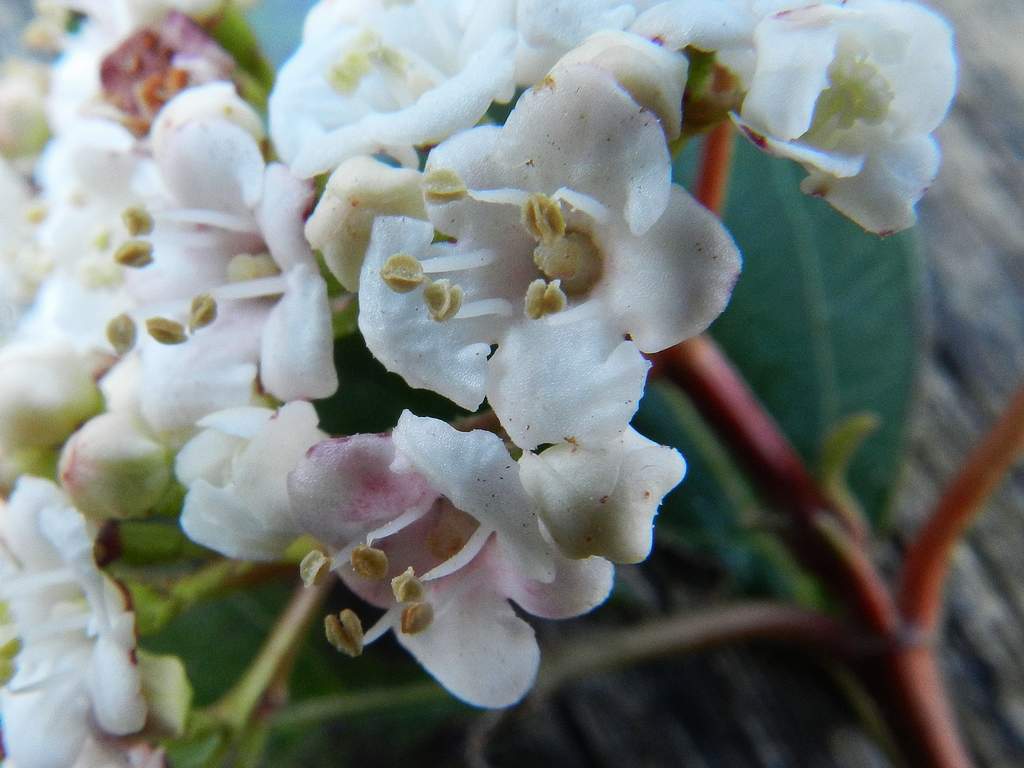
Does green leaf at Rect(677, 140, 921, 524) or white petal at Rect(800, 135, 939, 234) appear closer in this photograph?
white petal at Rect(800, 135, 939, 234)

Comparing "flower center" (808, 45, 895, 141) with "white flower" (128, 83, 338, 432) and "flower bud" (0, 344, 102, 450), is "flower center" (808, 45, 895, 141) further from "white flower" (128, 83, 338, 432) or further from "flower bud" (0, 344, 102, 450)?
"flower bud" (0, 344, 102, 450)

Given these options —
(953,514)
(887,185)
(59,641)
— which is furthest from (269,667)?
(953,514)

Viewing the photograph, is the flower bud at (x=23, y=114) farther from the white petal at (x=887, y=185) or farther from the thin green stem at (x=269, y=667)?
the white petal at (x=887, y=185)

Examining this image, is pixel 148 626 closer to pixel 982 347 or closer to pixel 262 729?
pixel 262 729

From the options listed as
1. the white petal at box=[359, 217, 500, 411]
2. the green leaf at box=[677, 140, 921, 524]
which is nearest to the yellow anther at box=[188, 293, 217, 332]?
the white petal at box=[359, 217, 500, 411]

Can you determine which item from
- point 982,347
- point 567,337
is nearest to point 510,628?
point 567,337

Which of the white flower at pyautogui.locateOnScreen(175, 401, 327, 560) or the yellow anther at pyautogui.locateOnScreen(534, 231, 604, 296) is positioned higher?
the yellow anther at pyautogui.locateOnScreen(534, 231, 604, 296)

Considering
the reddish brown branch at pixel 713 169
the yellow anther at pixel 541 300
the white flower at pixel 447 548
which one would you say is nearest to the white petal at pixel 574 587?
the white flower at pixel 447 548
